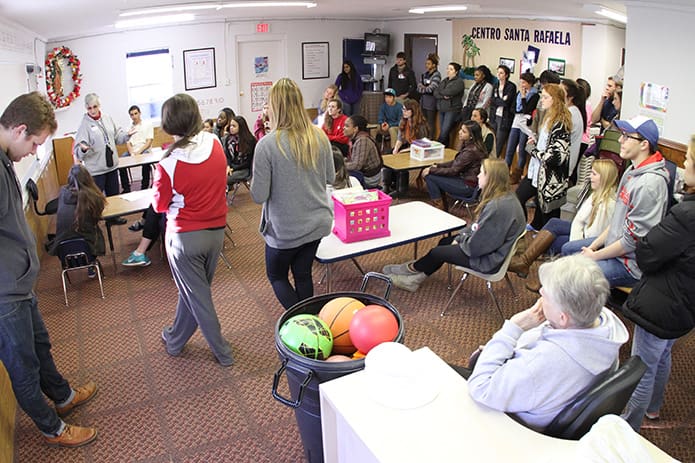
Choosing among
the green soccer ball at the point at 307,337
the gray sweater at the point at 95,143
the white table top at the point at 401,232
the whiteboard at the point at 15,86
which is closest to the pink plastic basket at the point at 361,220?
the white table top at the point at 401,232

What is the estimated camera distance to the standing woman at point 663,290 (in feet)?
9.10

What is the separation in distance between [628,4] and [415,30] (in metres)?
6.28

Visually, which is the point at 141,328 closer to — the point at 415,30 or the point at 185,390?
the point at 185,390

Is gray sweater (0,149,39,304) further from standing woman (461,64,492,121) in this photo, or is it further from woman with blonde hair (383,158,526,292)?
standing woman (461,64,492,121)

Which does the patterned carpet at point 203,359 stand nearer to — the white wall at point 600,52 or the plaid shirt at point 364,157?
the plaid shirt at point 364,157

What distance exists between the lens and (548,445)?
6.38ft

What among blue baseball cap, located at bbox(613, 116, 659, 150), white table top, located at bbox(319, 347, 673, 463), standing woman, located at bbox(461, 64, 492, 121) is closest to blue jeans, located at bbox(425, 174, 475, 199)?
standing woman, located at bbox(461, 64, 492, 121)

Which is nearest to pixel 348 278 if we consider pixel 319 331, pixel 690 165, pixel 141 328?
pixel 141 328

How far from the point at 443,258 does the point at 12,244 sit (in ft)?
9.77

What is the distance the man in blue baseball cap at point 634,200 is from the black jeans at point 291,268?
1.76 metres

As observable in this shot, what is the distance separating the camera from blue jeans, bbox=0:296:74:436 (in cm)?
281

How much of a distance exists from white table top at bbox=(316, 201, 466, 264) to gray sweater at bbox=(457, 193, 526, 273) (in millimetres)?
352

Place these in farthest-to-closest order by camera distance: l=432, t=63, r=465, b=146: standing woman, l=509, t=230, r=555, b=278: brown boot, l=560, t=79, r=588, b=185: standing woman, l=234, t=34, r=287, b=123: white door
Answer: l=234, t=34, r=287, b=123: white door < l=432, t=63, r=465, b=146: standing woman < l=560, t=79, r=588, b=185: standing woman < l=509, t=230, r=555, b=278: brown boot

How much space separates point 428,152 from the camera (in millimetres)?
7094
